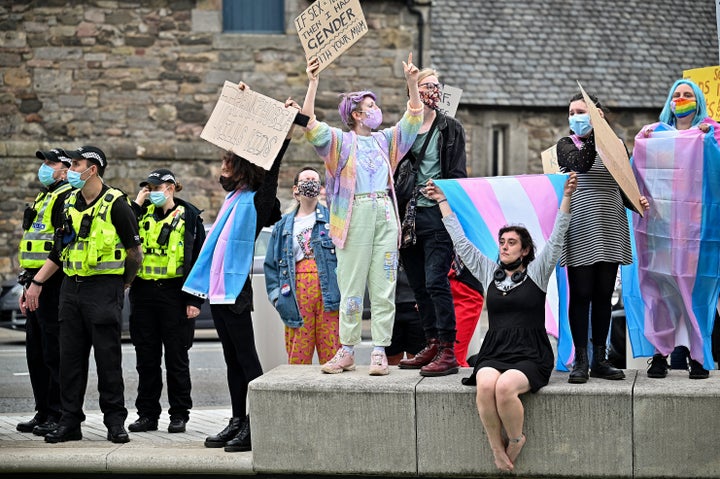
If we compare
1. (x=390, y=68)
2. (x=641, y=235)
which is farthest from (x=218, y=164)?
(x=641, y=235)

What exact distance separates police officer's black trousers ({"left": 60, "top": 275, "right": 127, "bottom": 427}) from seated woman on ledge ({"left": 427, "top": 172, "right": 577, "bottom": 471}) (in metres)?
2.43

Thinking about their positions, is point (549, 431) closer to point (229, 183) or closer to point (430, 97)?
point (430, 97)

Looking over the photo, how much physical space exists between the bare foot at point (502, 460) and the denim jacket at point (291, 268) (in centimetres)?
180

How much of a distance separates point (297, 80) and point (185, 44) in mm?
1926

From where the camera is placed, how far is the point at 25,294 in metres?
9.02

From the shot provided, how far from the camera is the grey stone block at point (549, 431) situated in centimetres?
712

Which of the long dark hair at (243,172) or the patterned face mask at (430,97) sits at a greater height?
the patterned face mask at (430,97)

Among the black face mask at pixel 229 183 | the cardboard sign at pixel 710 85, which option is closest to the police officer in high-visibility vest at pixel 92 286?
the black face mask at pixel 229 183

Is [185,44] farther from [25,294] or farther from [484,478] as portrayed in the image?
[484,478]

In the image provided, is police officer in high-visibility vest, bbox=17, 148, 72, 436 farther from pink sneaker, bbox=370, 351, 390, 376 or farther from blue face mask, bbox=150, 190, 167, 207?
pink sneaker, bbox=370, 351, 390, 376

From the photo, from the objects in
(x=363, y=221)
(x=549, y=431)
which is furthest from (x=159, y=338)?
(x=549, y=431)

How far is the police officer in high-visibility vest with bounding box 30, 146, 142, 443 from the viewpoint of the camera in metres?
8.41

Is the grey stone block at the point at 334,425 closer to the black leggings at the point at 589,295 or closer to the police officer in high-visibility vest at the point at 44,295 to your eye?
the black leggings at the point at 589,295

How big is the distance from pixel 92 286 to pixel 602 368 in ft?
11.1
